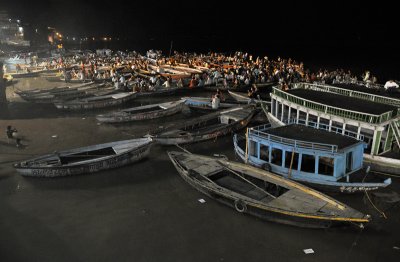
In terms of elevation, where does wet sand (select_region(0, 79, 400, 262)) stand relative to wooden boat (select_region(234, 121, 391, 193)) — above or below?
below

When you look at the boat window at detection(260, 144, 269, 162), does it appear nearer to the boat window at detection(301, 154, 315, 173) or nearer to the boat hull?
the boat window at detection(301, 154, 315, 173)

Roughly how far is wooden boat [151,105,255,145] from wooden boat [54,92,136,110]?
11910mm

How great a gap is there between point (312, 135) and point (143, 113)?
15.9 meters

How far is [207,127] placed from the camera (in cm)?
2591

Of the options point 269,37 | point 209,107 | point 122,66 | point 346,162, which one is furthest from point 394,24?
point 346,162

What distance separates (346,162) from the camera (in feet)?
55.0

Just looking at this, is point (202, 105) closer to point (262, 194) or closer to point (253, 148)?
point (253, 148)

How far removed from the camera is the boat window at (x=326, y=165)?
16.9 meters

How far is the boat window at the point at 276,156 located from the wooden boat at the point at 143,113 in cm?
1428

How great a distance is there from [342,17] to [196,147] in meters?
160

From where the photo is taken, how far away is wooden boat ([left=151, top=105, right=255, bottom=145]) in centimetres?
2327

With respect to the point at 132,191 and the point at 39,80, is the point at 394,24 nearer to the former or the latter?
the point at 39,80

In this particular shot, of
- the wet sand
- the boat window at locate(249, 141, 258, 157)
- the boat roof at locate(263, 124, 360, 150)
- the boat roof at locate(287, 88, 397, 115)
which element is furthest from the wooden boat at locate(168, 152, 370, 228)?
the boat roof at locate(287, 88, 397, 115)

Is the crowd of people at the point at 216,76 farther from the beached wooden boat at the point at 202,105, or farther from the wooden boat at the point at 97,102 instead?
the beached wooden boat at the point at 202,105
